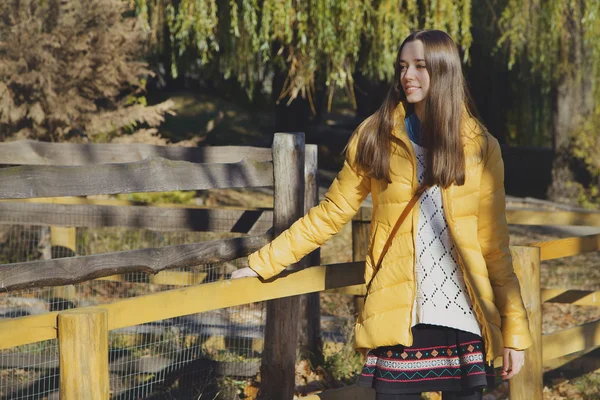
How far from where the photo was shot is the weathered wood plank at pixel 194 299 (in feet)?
8.61

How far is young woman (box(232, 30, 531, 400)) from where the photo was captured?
9.82ft

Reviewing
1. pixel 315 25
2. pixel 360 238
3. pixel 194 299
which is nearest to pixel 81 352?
pixel 194 299

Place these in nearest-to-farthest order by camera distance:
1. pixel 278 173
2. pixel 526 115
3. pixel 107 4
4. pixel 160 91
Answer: pixel 278 173 < pixel 107 4 < pixel 526 115 < pixel 160 91

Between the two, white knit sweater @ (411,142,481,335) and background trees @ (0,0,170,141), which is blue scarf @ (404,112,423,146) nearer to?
white knit sweater @ (411,142,481,335)

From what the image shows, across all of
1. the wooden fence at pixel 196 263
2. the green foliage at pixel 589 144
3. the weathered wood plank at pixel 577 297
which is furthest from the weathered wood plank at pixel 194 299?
the green foliage at pixel 589 144

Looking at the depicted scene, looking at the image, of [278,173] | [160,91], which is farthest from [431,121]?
[160,91]

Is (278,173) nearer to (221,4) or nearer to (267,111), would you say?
(221,4)

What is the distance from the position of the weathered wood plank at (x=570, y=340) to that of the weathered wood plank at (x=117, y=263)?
5.66 ft

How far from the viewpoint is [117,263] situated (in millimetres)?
3434

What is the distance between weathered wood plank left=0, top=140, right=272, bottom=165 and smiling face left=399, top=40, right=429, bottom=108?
2.38m

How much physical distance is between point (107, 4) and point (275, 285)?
20.0 feet

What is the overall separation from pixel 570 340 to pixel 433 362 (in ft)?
6.99

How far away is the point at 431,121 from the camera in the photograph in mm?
3064

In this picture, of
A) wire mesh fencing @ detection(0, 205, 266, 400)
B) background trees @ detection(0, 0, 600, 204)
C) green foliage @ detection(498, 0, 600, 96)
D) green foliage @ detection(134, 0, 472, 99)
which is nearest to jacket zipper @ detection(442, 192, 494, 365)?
wire mesh fencing @ detection(0, 205, 266, 400)
